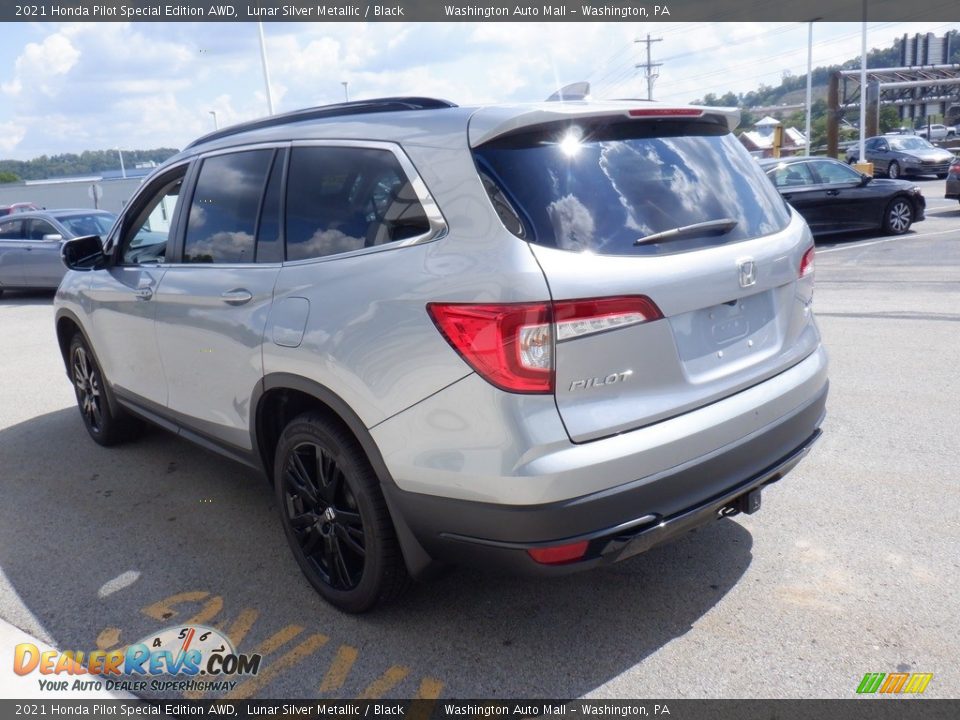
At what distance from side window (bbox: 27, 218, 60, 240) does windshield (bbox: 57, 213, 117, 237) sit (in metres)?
0.20

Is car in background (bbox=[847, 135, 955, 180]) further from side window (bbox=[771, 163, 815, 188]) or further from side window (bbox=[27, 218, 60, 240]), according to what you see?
side window (bbox=[27, 218, 60, 240])

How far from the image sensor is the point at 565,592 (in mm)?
3406

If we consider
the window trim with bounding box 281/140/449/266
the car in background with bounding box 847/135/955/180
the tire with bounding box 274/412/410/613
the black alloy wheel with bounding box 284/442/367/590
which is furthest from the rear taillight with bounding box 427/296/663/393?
the car in background with bounding box 847/135/955/180

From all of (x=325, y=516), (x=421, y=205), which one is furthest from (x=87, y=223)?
(x=421, y=205)

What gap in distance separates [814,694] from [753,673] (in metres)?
0.20

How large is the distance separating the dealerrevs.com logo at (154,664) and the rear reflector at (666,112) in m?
2.42

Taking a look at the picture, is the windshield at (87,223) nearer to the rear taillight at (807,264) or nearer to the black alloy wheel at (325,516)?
the black alloy wheel at (325,516)

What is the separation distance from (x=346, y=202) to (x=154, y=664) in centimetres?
188

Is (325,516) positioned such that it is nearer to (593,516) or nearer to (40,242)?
(593,516)

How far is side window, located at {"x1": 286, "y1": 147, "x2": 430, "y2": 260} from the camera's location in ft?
9.72

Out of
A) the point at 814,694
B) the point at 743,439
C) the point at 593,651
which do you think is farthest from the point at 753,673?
the point at 743,439

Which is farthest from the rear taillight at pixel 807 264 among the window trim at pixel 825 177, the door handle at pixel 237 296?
the window trim at pixel 825 177

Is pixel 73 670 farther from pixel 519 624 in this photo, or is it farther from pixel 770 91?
pixel 770 91

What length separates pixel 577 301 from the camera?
2521 millimetres
